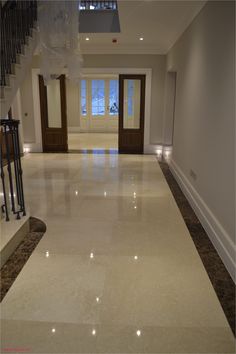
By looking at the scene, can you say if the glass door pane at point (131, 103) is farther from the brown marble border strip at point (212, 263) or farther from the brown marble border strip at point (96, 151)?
the brown marble border strip at point (212, 263)

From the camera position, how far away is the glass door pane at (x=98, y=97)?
13148 mm

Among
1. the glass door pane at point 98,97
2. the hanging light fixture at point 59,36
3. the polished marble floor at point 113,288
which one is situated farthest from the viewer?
the glass door pane at point 98,97

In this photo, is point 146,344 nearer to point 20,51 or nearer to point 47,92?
point 20,51

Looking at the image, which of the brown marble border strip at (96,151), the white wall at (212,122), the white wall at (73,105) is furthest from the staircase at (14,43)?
the white wall at (73,105)

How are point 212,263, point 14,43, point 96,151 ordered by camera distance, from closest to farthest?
point 212,263, point 14,43, point 96,151

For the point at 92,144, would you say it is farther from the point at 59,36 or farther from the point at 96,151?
the point at 59,36

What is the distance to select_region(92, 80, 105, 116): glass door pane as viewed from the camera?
13148 millimetres

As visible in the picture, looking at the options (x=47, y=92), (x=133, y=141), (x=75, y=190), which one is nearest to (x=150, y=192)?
(x=75, y=190)

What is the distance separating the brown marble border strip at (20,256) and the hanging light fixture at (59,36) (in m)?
2.25

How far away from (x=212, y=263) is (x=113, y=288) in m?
1.02

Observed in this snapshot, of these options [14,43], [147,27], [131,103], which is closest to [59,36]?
[14,43]

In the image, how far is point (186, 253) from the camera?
288 cm

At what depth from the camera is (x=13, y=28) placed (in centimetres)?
472

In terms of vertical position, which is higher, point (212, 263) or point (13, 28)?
point (13, 28)
